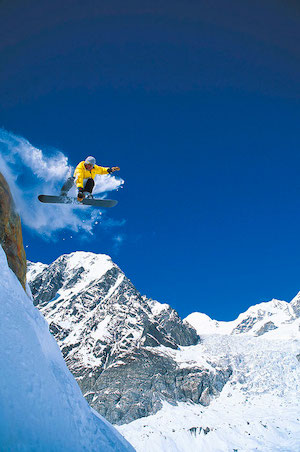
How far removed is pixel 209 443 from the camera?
3519 inches

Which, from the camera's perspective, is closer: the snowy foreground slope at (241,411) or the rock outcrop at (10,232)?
the rock outcrop at (10,232)

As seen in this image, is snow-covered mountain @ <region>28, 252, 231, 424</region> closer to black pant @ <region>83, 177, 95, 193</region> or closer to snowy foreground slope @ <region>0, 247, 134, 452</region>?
black pant @ <region>83, 177, 95, 193</region>

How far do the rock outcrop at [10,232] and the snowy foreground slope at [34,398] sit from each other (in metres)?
2.85

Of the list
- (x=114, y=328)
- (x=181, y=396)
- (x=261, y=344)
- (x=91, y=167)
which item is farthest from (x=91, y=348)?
(x=91, y=167)

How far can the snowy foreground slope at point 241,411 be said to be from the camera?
88.8 metres

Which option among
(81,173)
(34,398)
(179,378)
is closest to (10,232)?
(81,173)

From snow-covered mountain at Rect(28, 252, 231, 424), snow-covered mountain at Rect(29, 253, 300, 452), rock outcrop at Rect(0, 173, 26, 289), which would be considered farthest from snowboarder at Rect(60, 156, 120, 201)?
snow-covered mountain at Rect(28, 252, 231, 424)

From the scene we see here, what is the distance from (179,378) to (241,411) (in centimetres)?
3148

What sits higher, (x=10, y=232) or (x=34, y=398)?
(x=10, y=232)

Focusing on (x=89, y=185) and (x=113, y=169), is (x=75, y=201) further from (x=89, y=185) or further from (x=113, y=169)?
(x=113, y=169)

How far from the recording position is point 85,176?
1344 centimetres

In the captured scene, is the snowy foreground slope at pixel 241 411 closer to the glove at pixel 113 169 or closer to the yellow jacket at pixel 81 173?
the glove at pixel 113 169

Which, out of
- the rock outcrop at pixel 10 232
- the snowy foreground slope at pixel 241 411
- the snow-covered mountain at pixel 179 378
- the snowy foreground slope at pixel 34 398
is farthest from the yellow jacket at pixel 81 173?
the snow-covered mountain at pixel 179 378

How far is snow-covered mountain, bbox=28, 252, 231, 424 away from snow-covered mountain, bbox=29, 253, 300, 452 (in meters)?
0.46
